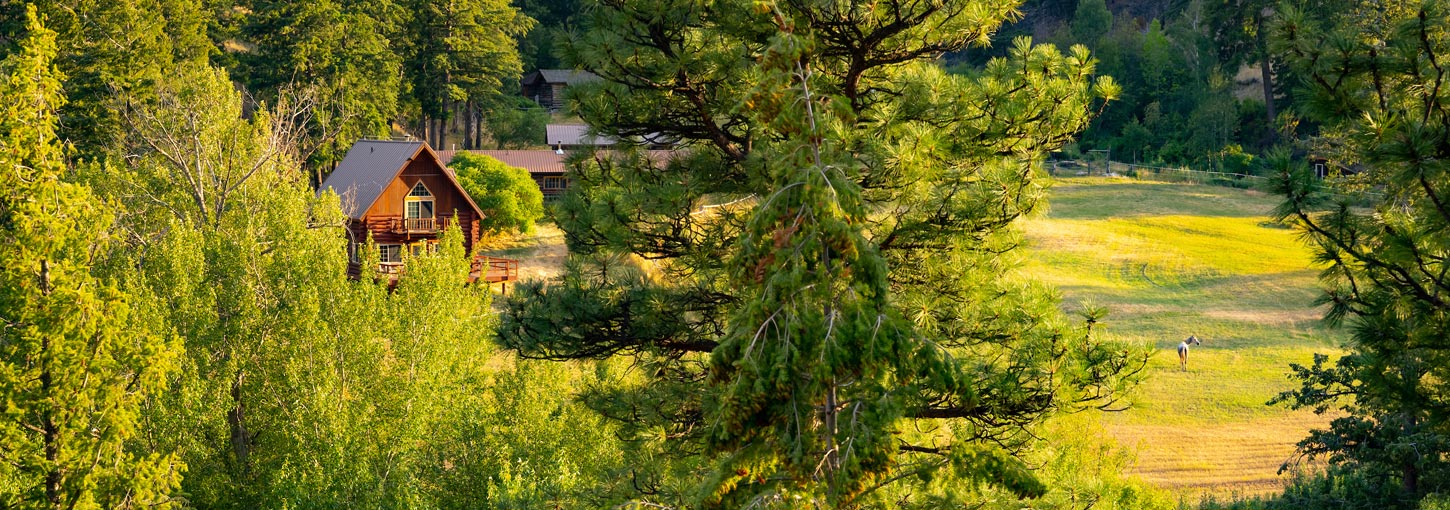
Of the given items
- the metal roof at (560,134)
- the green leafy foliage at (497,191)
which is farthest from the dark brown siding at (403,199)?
the metal roof at (560,134)

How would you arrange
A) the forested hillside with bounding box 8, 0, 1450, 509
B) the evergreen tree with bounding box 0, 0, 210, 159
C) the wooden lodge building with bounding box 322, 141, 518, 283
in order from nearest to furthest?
the forested hillside with bounding box 8, 0, 1450, 509
the wooden lodge building with bounding box 322, 141, 518, 283
the evergreen tree with bounding box 0, 0, 210, 159

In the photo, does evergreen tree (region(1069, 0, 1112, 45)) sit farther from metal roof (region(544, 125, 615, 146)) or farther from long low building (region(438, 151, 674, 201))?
long low building (region(438, 151, 674, 201))

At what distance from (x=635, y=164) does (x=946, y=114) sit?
11.1ft

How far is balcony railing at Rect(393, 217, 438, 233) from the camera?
38281 millimetres

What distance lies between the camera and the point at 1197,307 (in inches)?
1566

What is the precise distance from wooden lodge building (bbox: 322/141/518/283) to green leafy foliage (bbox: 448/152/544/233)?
206cm

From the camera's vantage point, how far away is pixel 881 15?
36.4 ft

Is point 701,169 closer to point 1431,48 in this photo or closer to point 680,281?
point 680,281

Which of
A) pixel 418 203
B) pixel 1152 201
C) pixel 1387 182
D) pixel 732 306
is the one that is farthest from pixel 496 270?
pixel 1152 201

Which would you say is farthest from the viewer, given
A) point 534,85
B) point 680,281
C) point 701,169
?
point 534,85

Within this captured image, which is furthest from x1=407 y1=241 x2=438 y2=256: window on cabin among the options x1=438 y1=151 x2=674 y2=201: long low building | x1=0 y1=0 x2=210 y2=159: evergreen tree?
x1=438 y1=151 x2=674 y2=201: long low building

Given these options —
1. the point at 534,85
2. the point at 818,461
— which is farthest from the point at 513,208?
the point at 818,461

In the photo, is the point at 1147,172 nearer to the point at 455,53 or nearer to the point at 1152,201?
the point at 1152,201

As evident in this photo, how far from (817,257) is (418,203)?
108 feet
